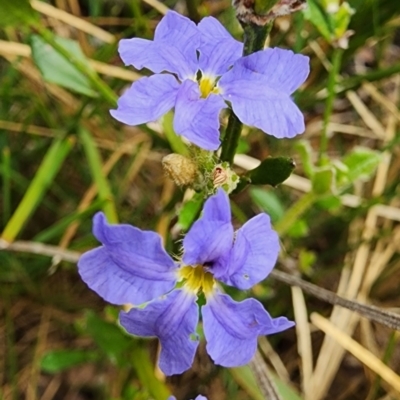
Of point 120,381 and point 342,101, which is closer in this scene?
point 120,381

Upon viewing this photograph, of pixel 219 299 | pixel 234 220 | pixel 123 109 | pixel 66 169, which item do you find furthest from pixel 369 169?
pixel 66 169

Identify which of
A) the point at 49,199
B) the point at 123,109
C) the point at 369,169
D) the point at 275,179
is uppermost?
the point at 123,109

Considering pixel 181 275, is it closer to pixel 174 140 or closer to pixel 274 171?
pixel 274 171

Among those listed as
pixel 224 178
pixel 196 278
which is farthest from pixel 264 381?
pixel 224 178

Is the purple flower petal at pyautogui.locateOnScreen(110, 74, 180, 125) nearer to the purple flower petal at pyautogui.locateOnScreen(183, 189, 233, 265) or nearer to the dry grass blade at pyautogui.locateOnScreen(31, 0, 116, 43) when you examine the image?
the purple flower petal at pyautogui.locateOnScreen(183, 189, 233, 265)

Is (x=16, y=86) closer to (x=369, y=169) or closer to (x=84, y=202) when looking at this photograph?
(x=84, y=202)

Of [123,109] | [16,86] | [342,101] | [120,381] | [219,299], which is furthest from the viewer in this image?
[342,101]

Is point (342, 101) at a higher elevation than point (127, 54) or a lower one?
lower

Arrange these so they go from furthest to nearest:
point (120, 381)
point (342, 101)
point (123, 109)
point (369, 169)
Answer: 1. point (342, 101)
2. point (120, 381)
3. point (369, 169)
4. point (123, 109)
